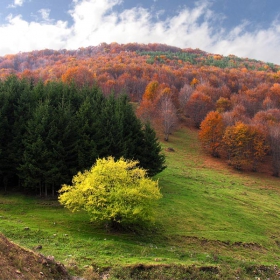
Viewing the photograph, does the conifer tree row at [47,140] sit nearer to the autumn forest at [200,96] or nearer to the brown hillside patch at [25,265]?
the autumn forest at [200,96]

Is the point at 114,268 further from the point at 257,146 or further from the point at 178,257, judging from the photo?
the point at 257,146

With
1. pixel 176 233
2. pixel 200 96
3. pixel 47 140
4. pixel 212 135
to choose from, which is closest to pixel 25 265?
pixel 176 233

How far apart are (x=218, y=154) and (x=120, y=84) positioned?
61491mm

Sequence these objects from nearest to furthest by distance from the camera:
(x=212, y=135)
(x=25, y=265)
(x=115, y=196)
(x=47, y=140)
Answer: (x=25, y=265) < (x=115, y=196) < (x=47, y=140) < (x=212, y=135)

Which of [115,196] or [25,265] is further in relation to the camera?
[115,196]

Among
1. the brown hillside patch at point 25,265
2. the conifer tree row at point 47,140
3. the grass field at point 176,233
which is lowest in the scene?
the grass field at point 176,233

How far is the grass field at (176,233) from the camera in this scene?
2170 cm

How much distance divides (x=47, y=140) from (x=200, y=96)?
8581cm

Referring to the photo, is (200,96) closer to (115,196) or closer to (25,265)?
(115,196)

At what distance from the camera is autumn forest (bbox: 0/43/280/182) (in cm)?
7894

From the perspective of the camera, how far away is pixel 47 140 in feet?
123

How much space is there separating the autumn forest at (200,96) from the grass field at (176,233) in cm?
2831

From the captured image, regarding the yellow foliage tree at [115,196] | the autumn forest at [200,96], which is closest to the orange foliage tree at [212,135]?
the autumn forest at [200,96]

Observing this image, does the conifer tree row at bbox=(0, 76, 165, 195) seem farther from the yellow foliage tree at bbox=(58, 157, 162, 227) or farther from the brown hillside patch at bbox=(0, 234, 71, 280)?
the brown hillside patch at bbox=(0, 234, 71, 280)
